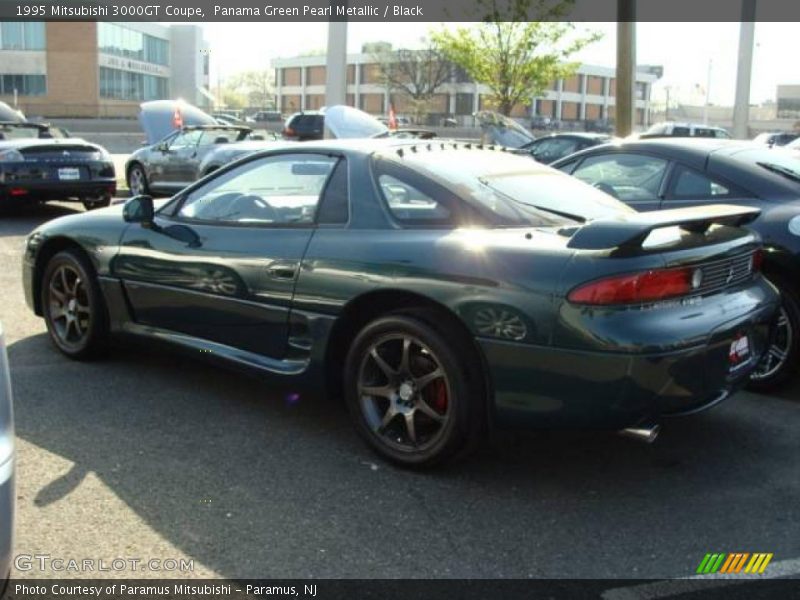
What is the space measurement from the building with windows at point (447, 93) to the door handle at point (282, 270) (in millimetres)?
81120

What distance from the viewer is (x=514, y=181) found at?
165 inches

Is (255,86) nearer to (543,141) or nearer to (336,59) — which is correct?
(336,59)

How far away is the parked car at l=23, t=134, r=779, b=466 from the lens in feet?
10.7

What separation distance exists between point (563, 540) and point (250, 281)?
1976 millimetres

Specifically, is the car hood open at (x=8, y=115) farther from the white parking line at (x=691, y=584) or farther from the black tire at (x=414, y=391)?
the white parking line at (x=691, y=584)

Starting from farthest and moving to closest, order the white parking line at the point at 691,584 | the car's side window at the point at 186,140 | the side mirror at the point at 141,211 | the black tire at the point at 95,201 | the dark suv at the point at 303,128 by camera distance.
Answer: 1. the dark suv at the point at 303,128
2. the car's side window at the point at 186,140
3. the black tire at the point at 95,201
4. the side mirror at the point at 141,211
5. the white parking line at the point at 691,584

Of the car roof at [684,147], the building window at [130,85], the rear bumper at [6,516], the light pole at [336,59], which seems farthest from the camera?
the building window at [130,85]

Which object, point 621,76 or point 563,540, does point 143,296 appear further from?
point 621,76

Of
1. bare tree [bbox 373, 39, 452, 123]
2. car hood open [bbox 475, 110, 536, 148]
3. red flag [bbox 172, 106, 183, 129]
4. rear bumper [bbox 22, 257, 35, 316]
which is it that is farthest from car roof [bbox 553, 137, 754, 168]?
bare tree [bbox 373, 39, 452, 123]

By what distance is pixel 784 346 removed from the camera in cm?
487

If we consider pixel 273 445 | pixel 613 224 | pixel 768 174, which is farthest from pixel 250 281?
pixel 768 174

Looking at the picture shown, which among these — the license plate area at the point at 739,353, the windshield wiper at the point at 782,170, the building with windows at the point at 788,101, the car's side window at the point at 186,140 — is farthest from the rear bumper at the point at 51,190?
the building with windows at the point at 788,101

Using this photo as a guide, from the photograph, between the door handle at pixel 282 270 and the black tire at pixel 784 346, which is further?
the black tire at pixel 784 346

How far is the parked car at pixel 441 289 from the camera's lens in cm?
325
